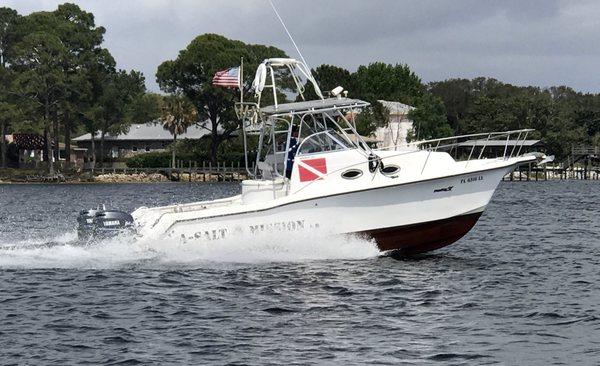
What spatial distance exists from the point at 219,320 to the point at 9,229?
25.1 meters

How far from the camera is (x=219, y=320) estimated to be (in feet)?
61.3

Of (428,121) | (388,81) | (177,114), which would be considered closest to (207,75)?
(177,114)

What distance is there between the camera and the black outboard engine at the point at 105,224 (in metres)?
25.2

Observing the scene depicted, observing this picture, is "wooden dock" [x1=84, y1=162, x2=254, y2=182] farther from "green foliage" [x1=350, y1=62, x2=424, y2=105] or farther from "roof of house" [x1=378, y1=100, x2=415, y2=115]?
"green foliage" [x1=350, y1=62, x2=424, y2=105]

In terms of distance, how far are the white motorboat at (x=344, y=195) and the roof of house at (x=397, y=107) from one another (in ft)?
310

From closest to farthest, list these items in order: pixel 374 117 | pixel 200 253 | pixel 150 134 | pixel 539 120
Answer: pixel 200 253 → pixel 374 117 → pixel 150 134 → pixel 539 120

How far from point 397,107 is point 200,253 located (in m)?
101

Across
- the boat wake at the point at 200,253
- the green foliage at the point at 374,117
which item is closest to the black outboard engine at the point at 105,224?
the boat wake at the point at 200,253

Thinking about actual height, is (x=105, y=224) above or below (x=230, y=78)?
below

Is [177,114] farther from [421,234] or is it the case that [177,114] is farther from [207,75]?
[421,234]

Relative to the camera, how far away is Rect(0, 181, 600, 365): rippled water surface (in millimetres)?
16406

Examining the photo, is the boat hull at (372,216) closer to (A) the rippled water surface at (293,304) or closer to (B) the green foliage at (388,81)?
(A) the rippled water surface at (293,304)

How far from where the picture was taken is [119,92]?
366ft

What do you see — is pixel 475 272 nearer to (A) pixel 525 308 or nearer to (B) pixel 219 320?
(A) pixel 525 308
